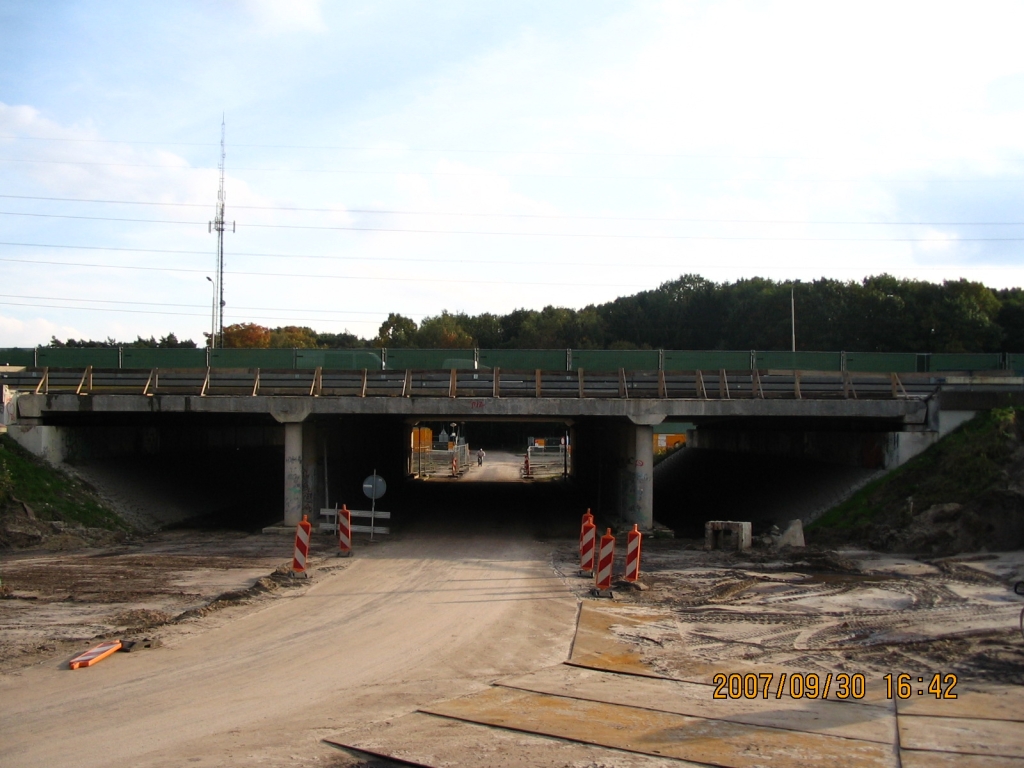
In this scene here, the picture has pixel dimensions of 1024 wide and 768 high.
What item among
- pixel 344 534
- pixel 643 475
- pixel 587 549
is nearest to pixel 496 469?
pixel 643 475

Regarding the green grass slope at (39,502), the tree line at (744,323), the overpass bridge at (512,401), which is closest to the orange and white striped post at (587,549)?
the overpass bridge at (512,401)

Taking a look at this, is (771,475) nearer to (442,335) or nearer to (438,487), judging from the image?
(438,487)

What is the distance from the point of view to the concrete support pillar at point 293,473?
26703mm

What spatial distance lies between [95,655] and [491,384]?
1833 cm

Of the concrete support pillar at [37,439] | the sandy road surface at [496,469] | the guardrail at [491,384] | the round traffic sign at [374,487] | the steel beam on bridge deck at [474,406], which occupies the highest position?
the guardrail at [491,384]

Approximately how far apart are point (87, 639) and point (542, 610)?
7.07 metres

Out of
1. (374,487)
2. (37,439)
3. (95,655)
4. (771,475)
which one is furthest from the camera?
(771,475)

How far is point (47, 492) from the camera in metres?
25.0

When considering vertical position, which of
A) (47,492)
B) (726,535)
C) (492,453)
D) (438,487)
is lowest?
(492,453)

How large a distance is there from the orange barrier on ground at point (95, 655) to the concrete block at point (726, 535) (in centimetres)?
1513

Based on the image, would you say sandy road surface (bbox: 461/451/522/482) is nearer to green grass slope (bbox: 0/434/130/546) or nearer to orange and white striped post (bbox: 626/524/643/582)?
green grass slope (bbox: 0/434/130/546)

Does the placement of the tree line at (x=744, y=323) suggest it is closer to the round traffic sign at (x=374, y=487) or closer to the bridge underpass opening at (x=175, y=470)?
the bridge underpass opening at (x=175, y=470)

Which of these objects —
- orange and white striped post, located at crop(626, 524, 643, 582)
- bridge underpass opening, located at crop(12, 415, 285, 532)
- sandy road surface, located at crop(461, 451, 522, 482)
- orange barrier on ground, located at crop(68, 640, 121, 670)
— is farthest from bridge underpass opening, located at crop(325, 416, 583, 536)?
orange barrier on ground, located at crop(68, 640, 121, 670)

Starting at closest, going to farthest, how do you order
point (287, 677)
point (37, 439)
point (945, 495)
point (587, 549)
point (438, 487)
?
point (287, 677), point (587, 549), point (945, 495), point (37, 439), point (438, 487)
